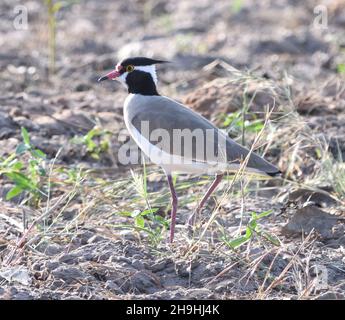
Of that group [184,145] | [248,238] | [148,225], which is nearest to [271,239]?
[248,238]

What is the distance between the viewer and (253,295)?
497 cm

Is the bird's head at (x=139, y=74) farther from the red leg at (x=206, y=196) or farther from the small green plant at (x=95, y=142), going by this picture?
the red leg at (x=206, y=196)

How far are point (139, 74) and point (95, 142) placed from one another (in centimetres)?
111

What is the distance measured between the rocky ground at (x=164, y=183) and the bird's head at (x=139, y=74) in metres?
0.67

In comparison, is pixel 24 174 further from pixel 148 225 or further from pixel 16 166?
pixel 148 225

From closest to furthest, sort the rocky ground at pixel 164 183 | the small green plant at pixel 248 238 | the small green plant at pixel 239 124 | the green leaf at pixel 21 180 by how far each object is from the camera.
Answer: the rocky ground at pixel 164 183, the small green plant at pixel 248 238, the green leaf at pixel 21 180, the small green plant at pixel 239 124

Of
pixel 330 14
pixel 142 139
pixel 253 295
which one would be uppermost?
pixel 330 14

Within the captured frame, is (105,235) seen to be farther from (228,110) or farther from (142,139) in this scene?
(228,110)

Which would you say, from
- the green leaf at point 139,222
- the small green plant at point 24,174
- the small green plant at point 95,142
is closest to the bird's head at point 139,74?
the small green plant at point 95,142

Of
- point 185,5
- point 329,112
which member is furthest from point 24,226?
point 185,5

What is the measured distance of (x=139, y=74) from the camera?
677cm

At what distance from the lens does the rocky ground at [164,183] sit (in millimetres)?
5148

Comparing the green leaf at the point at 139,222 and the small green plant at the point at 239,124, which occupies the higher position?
the small green plant at the point at 239,124

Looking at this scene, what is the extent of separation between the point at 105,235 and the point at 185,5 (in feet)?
27.5
